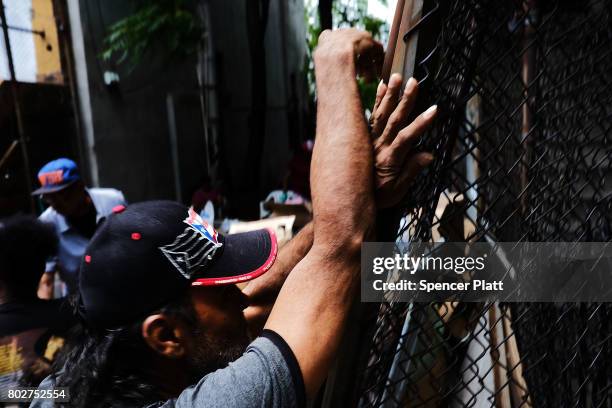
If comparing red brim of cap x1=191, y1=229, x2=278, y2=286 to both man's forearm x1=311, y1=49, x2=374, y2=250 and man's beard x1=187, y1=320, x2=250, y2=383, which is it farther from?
man's forearm x1=311, y1=49, x2=374, y2=250

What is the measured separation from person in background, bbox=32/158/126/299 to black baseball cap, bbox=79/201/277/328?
2239 millimetres

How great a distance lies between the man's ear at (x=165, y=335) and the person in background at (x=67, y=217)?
2.39m

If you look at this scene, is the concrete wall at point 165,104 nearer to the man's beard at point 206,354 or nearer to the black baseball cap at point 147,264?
the black baseball cap at point 147,264

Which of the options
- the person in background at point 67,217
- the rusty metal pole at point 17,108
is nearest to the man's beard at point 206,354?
the person in background at point 67,217

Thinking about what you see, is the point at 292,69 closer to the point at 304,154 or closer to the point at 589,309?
the point at 304,154

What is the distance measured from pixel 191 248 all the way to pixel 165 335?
0.74 ft

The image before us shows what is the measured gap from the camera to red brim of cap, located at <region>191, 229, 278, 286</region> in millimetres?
1295

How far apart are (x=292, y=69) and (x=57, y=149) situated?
8900mm

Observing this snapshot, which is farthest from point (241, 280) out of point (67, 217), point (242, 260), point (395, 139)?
point (67, 217)

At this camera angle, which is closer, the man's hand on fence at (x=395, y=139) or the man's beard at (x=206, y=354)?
the man's hand on fence at (x=395, y=139)

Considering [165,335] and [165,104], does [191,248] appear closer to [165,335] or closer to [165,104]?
[165,335]

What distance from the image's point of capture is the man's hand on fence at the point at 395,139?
100 cm

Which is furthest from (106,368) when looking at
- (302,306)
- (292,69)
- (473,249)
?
(292,69)

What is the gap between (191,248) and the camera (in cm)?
129
